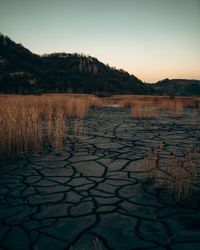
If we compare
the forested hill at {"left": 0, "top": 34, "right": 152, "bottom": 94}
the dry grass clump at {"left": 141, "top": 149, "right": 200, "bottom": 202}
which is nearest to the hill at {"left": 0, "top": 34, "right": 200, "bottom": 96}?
the forested hill at {"left": 0, "top": 34, "right": 152, "bottom": 94}

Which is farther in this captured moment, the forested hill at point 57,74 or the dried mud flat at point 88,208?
the forested hill at point 57,74

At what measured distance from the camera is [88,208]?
3.01 m

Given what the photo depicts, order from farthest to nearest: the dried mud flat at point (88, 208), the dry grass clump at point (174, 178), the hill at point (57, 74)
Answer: the hill at point (57, 74)
the dry grass clump at point (174, 178)
the dried mud flat at point (88, 208)

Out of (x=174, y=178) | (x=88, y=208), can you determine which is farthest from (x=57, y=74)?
(x=88, y=208)

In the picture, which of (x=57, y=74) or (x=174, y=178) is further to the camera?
(x=57, y=74)

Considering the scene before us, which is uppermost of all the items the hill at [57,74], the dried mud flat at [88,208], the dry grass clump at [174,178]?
the hill at [57,74]

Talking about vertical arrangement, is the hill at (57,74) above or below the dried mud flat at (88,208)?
above

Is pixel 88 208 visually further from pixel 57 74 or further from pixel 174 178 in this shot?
pixel 57 74

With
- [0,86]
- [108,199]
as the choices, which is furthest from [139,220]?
[0,86]

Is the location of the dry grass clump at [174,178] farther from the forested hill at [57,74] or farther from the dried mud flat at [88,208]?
the forested hill at [57,74]

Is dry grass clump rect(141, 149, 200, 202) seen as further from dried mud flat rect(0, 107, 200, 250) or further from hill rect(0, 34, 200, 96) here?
hill rect(0, 34, 200, 96)

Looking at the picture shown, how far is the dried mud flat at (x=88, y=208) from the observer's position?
2414 millimetres

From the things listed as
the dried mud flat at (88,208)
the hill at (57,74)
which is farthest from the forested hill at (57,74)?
the dried mud flat at (88,208)

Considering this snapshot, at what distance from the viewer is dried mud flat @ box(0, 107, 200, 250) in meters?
2.41
